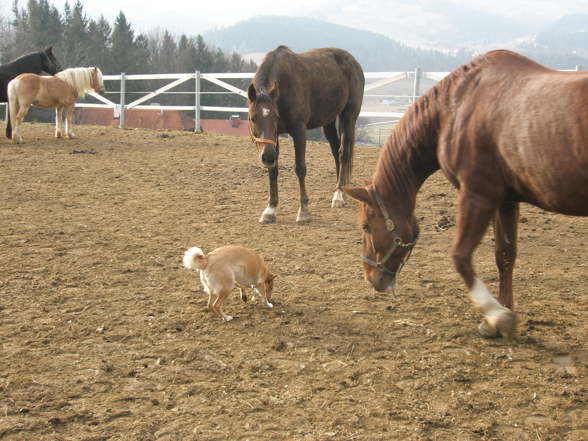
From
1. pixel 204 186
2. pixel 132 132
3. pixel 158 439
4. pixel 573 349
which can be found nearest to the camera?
pixel 158 439

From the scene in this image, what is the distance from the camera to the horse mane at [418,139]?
3402mm

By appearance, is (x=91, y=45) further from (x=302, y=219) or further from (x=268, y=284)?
(x=268, y=284)

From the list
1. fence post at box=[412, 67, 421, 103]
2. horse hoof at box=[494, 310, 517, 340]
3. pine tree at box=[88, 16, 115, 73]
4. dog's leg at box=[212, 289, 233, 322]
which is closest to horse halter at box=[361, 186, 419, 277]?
horse hoof at box=[494, 310, 517, 340]

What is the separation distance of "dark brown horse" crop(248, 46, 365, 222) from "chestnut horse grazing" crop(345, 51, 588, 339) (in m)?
2.36

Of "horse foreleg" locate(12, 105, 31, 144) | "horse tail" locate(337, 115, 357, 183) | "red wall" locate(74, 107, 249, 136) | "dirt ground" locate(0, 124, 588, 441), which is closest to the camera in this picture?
"dirt ground" locate(0, 124, 588, 441)

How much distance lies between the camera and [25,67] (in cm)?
1366

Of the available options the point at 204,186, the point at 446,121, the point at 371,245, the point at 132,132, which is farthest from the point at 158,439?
the point at 132,132

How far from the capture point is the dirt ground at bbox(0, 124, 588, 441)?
2.53 m

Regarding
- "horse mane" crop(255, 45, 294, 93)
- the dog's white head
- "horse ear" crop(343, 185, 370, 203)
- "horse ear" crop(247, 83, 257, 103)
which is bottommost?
the dog's white head

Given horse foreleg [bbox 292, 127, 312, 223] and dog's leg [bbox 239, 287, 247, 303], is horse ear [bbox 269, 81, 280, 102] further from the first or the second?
dog's leg [bbox 239, 287, 247, 303]

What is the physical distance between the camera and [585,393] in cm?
277

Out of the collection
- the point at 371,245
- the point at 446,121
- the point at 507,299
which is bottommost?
the point at 507,299

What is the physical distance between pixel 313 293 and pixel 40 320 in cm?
199

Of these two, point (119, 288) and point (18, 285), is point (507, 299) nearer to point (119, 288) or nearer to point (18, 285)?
point (119, 288)
